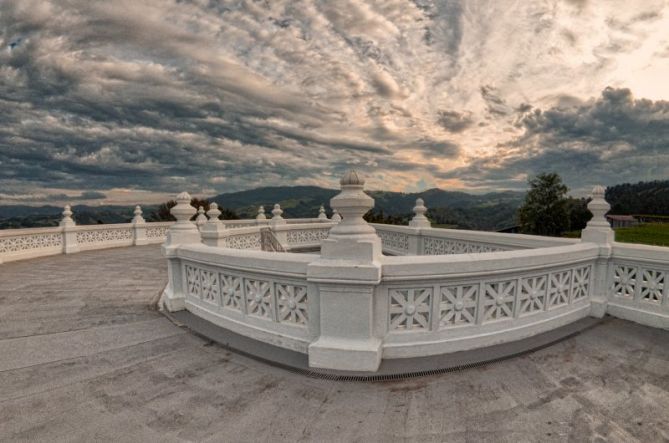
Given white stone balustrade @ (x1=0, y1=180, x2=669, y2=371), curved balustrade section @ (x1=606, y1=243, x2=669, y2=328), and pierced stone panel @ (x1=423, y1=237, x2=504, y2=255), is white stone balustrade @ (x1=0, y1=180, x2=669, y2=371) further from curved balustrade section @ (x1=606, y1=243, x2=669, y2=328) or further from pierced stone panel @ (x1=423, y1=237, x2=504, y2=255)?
pierced stone panel @ (x1=423, y1=237, x2=504, y2=255)

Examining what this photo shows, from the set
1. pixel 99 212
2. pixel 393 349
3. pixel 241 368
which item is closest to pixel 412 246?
pixel 393 349

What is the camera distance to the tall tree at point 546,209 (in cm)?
5072

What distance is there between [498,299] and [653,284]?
2.99m

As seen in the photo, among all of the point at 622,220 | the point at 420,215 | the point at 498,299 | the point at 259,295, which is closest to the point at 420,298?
the point at 498,299

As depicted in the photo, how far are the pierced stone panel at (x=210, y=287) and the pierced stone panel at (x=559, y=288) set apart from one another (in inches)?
189

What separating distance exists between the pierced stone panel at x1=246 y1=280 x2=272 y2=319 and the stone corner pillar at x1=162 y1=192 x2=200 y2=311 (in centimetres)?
196

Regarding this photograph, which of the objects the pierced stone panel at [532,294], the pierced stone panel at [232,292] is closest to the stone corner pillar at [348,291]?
the pierced stone panel at [232,292]

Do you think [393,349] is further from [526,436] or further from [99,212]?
[99,212]

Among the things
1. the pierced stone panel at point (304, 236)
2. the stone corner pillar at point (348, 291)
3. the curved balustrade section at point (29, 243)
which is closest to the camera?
the stone corner pillar at point (348, 291)

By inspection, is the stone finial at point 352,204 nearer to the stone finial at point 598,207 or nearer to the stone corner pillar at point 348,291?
the stone corner pillar at point 348,291

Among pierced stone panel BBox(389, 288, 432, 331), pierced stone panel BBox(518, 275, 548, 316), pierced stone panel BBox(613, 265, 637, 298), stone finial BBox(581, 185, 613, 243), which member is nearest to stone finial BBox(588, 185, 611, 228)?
stone finial BBox(581, 185, 613, 243)

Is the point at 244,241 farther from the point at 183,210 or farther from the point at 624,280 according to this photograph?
the point at 624,280

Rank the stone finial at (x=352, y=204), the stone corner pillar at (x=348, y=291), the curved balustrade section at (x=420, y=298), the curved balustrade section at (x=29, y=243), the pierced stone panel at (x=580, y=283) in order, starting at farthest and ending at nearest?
the curved balustrade section at (x=29, y=243)
the pierced stone panel at (x=580, y=283)
the curved balustrade section at (x=420, y=298)
the stone finial at (x=352, y=204)
the stone corner pillar at (x=348, y=291)

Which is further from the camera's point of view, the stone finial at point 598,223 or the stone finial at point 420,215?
the stone finial at point 420,215
